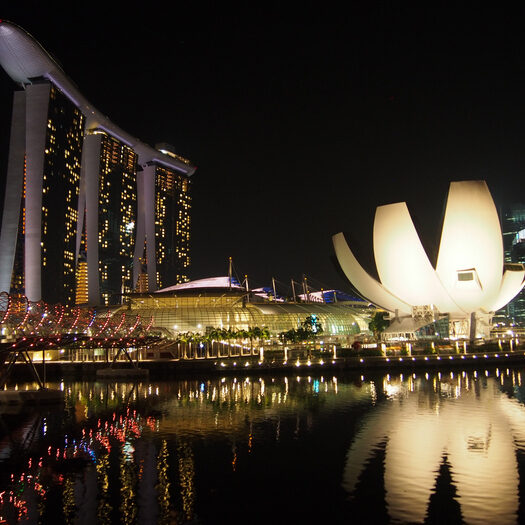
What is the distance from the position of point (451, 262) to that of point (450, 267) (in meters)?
0.47

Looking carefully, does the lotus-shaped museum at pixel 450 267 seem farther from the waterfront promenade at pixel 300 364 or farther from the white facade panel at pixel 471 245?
the waterfront promenade at pixel 300 364

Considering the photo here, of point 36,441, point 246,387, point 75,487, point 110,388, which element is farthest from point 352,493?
point 110,388

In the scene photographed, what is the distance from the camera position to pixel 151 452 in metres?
15.6

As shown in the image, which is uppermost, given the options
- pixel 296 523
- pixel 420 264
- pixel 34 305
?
pixel 420 264

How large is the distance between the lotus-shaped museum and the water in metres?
21.9

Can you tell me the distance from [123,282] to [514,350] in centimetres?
9309

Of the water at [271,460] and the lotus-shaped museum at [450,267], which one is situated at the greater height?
the lotus-shaped museum at [450,267]

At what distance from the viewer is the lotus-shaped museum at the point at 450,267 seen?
4538cm

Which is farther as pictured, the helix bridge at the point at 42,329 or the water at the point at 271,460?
the helix bridge at the point at 42,329

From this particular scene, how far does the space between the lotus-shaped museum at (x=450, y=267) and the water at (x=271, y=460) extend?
21.9m

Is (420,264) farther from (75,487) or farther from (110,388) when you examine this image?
(75,487)

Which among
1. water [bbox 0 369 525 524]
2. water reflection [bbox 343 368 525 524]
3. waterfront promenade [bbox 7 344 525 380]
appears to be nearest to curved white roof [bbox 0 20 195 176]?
waterfront promenade [bbox 7 344 525 380]

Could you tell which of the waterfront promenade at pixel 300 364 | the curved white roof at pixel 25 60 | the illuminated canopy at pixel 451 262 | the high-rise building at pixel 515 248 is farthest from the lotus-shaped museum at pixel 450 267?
the high-rise building at pixel 515 248

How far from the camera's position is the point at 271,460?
1445 centimetres
